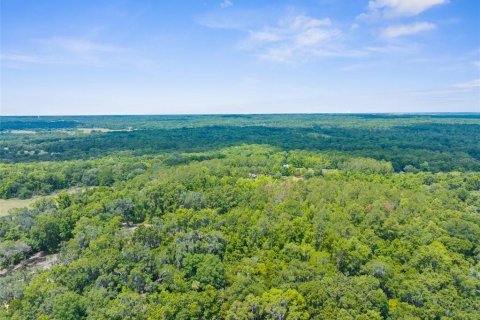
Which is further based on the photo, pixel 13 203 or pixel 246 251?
pixel 13 203

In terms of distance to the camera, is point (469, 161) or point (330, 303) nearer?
point (330, 303)

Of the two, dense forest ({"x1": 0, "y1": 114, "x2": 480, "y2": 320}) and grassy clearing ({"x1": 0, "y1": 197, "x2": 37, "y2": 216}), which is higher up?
dense forest ({"x1": 0, "y1": 114, "x2": 480, "y2": 320})

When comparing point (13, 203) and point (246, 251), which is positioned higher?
point (246, 251)

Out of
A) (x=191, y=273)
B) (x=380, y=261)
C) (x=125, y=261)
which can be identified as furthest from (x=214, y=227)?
(x=380, y=261)

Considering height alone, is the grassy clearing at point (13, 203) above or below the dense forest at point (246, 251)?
below

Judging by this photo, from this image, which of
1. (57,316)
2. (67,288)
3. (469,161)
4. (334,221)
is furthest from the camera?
(469,161)

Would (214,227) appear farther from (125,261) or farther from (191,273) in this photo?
(125,261)

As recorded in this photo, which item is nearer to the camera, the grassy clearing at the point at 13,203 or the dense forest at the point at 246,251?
the dense forest at the point at 246,251

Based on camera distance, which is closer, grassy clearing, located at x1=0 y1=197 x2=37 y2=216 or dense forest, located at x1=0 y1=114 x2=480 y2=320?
dense forest, located at x1=0 y1=114 x2=480 y2=320

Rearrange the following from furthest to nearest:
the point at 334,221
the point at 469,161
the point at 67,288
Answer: the point at 469,161 → the point at 334,221 → the point at 67,288

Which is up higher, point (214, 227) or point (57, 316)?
point (214, 227)
